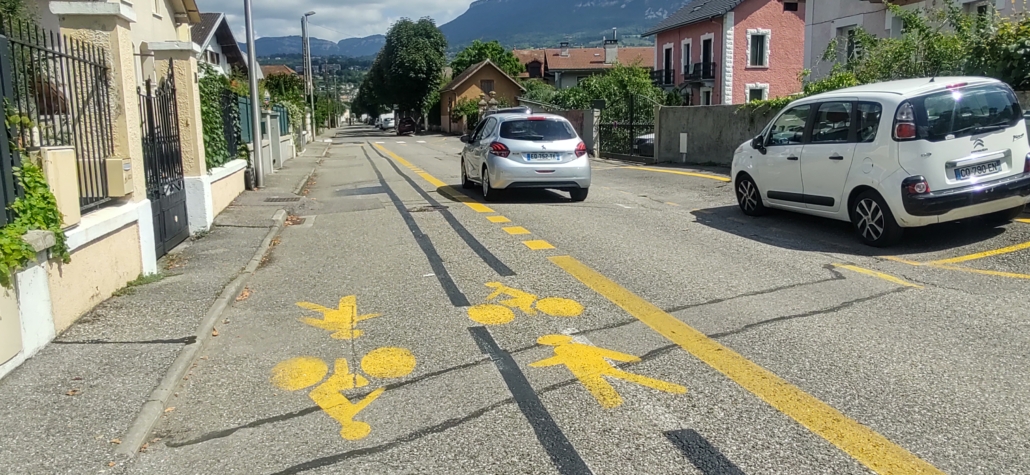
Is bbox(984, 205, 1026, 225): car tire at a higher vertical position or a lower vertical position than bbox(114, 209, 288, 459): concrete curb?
higher

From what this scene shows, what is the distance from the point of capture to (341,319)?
21.2ft

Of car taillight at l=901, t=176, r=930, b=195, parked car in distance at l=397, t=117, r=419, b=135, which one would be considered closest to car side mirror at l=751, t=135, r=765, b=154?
car taillight at l=901, t=176, r=930, b=195

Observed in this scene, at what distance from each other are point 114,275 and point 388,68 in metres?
73.4

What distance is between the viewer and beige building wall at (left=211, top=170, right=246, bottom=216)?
12.5 meters

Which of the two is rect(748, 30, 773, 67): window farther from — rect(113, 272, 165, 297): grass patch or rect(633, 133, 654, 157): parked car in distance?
rect(113, 272, 165, 297): grass patch

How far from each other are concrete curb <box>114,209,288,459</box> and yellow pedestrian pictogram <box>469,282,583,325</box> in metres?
2.05

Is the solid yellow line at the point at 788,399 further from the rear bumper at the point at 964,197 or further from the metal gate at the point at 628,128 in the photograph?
the metal gate at the point at 628,128

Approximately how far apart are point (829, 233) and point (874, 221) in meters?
A: 1.08

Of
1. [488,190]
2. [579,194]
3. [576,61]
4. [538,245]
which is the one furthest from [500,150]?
[576,61]

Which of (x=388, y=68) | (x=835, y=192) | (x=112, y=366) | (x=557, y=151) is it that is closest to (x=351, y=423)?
Result: (x=112, y=366)

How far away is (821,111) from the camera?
9570 mm

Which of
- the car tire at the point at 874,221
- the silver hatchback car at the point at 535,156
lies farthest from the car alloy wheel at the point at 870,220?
the silver hatchback car at the point at 535,156

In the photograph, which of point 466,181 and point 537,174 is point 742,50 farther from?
point 537,174

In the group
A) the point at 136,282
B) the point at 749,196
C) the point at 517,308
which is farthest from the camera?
the point at 749,196
